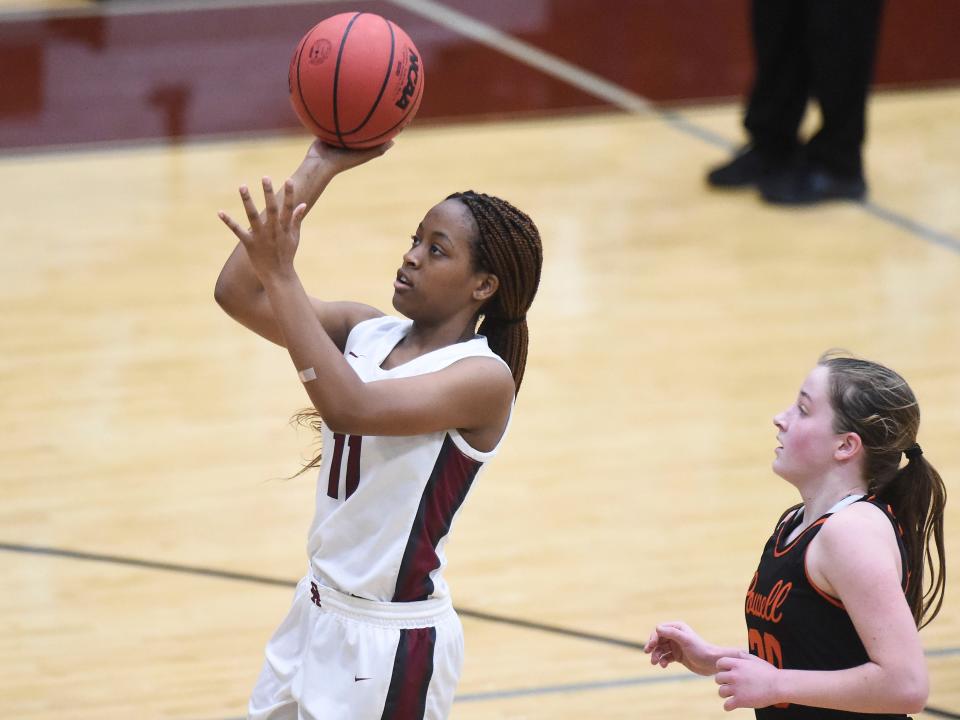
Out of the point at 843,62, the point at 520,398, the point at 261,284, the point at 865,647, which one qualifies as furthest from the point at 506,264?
the point at 843,62

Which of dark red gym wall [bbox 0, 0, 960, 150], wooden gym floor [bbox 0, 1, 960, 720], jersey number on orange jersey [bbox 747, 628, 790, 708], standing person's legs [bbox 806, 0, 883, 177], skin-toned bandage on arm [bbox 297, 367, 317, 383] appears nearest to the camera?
skin-toned bandage on arm [bbox 297, 367, 317, 383]

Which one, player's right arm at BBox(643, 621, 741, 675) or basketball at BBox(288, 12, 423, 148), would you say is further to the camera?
basketball at BBox(288, 12, 423, 148)

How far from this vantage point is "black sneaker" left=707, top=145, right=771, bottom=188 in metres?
7.98

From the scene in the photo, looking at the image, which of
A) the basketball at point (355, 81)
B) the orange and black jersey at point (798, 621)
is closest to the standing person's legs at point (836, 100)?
the basketball at point (355, 81)

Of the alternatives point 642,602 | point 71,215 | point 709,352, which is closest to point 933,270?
point 709,352

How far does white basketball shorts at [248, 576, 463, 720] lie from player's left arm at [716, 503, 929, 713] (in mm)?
566

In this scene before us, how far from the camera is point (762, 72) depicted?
789cm

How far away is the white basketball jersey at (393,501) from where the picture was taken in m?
2.76

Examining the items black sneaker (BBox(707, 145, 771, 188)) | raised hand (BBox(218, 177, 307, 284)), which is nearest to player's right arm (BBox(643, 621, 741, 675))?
raised hand (BBox(218, 177, 307, 284))

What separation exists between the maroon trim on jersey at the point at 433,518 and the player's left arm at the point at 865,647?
1.86 ft

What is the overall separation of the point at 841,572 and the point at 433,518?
2.38 feet

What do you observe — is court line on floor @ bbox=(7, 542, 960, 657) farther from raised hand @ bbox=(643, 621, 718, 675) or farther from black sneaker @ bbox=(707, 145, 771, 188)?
black sneaker @ bbox=(707, 145, 771, 188)

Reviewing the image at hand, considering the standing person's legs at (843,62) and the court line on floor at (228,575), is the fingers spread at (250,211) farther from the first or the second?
the standing person's legs at (843,62)

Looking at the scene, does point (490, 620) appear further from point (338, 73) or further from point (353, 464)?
point (338, 73)
